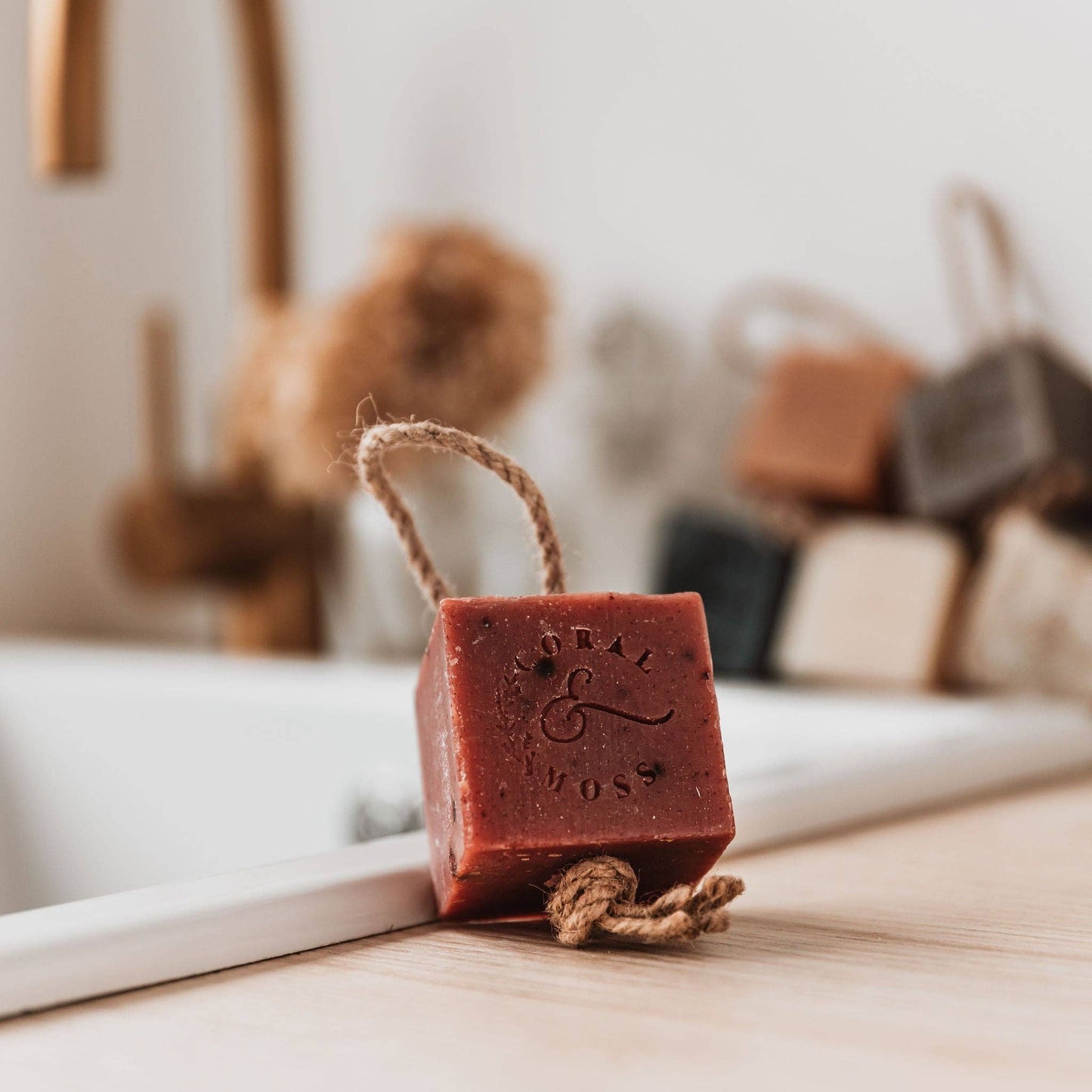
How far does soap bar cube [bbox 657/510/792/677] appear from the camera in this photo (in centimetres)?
84

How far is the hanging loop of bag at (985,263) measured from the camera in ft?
2.67

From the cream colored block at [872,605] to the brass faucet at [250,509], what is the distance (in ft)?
1.37

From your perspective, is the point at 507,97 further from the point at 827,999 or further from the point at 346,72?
the point at 827,999

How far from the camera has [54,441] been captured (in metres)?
1.22

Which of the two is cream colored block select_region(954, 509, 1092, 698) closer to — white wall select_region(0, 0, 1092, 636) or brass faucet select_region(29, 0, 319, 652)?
white wall select_region(0, 0, 1092, 636)

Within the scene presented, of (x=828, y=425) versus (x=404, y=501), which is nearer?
(x=404, y=501)

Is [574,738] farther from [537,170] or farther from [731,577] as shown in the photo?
[537,170]

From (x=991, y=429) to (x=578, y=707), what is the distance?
0.48 meters

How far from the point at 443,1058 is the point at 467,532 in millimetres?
721

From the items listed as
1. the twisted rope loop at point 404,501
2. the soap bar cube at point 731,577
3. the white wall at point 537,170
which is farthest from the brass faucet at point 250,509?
the twisted rope loop at point 404,501

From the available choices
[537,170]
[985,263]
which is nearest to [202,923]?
[985,263]

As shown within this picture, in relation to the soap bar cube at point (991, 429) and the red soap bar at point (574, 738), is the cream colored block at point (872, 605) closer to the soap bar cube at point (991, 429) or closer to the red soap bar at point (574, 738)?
the soap bar cube at point (991, 429)

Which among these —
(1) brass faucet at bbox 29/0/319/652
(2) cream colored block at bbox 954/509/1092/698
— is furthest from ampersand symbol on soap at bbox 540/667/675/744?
(1) brass faucet at bbox 29/0/319/652

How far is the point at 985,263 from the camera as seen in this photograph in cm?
83
